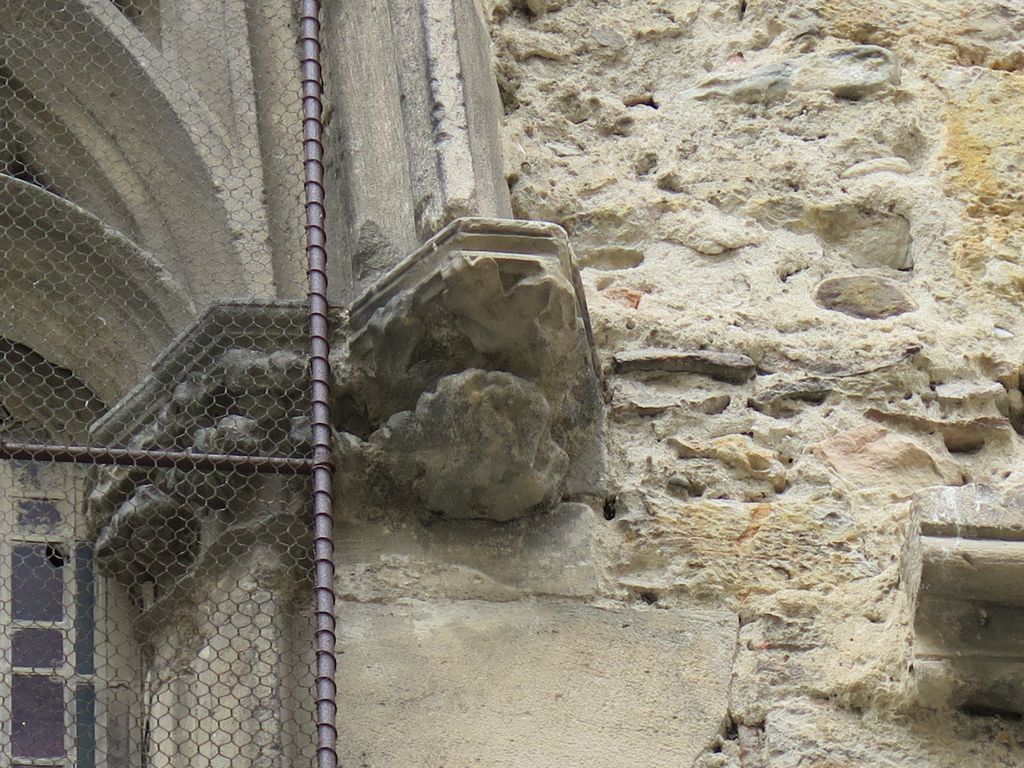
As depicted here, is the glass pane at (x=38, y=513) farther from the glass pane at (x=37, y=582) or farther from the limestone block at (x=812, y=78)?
the limestone block at (x=812, y=78)

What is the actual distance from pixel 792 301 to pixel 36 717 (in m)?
1.43

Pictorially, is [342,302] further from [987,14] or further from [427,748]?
[987,14]

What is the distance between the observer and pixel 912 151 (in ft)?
13.9

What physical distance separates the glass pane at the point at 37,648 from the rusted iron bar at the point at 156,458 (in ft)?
1.11

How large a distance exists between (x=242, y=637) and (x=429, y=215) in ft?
2.55

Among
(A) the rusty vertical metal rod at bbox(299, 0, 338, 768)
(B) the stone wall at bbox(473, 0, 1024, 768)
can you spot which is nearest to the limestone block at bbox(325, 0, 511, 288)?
(A) the rusty vertical metal rod at bbox(299, 0, 338, 768)

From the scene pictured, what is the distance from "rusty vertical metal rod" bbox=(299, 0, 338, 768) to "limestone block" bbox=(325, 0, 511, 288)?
8cm

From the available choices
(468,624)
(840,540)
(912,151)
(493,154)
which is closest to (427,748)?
(468,624)

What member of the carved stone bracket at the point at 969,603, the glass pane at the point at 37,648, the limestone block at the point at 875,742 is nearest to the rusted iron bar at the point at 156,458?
the glass pane at the point at 37,648

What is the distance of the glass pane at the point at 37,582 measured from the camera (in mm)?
3730

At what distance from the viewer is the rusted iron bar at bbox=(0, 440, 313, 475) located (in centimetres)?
349

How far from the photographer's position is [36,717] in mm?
3604

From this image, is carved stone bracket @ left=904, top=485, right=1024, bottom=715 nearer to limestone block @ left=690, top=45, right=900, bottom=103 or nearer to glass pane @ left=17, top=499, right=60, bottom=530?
limestone block @ left=690, top=45, right=900, bottom=103

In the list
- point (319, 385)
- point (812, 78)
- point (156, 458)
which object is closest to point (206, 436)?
point (156, 458)
